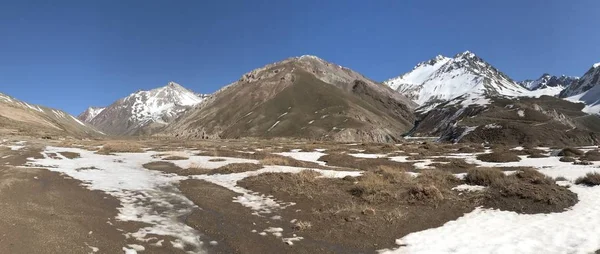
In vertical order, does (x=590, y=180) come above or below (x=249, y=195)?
above

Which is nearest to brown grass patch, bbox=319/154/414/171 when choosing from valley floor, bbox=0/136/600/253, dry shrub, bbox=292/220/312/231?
valley floor, bbox=0/136/600/253

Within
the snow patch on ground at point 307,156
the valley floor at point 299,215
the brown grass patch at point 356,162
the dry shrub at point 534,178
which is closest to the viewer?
the valley floor at point 299,215

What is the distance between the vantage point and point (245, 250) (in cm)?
1405

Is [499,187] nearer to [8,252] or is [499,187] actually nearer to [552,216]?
[552,216]

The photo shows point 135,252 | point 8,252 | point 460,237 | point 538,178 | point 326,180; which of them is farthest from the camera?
point 326,180

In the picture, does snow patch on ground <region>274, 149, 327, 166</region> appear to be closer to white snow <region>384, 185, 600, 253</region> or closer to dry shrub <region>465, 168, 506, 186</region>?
dry shrub <region>465, 168, 506, 186</region>

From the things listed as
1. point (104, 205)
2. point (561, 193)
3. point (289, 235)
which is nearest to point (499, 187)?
point (561, 193)

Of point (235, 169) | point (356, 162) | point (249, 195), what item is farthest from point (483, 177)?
point (356, 162)

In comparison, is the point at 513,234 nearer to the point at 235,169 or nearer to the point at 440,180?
the point at 440,180

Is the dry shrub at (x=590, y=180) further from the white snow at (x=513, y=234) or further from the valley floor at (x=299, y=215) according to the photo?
the white snow at (x=513, y=234)

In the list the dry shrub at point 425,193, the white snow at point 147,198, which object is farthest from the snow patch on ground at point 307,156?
the dry shrub at point 425,193

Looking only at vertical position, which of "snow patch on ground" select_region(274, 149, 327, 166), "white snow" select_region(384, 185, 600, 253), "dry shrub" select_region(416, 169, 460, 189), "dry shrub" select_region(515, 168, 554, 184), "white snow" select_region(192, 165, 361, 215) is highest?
"snow patch on ground" select_region(274, 149, 327, 166)

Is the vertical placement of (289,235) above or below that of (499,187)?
below

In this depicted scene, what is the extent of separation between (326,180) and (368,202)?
6.41 metres
